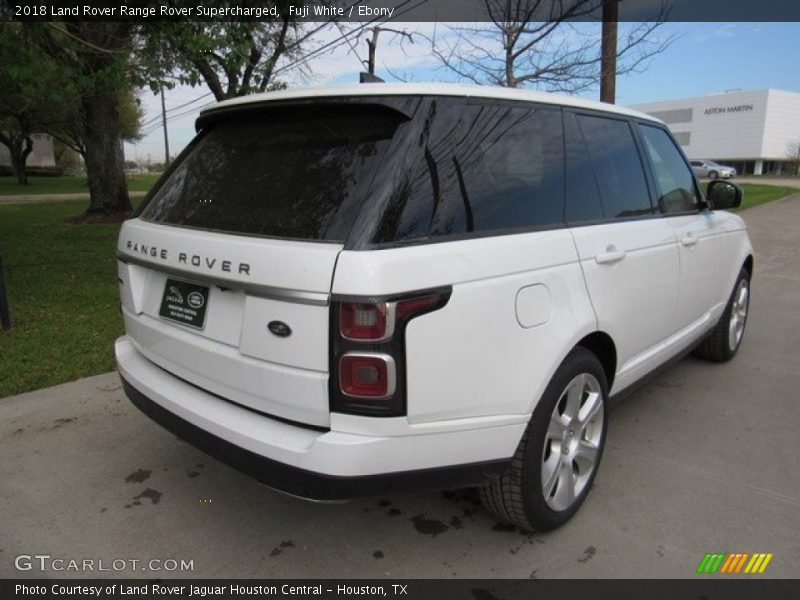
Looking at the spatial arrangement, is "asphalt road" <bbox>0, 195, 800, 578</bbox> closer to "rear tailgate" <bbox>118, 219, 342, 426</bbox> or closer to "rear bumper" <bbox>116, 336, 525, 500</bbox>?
"rear bumper" <bbox>116, 336, 525, 500</bbox>

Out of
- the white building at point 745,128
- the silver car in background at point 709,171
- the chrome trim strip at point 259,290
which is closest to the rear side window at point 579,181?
the chrome trim strip at point 259,290

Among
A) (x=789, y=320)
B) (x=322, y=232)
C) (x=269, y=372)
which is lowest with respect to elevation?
(x=789, y=320)

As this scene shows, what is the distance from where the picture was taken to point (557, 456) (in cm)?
258

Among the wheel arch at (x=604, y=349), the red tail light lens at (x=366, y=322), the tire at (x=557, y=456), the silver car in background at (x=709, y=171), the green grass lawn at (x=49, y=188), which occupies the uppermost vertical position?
the red tail light lens at (x=366, y=322)

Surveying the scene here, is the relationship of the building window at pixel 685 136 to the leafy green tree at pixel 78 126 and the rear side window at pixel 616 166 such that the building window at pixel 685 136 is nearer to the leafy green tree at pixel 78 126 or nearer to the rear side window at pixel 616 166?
the leafy green tree at pixel 78 126

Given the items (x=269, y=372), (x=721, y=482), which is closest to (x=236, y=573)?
(x=269, y=372)

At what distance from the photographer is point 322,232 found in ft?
6.72

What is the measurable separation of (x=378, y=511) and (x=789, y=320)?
5508 millimetres

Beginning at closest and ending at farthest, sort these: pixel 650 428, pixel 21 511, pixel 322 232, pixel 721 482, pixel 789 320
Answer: pixel 322 232 → pixel 21 511 → pixel 721 482 → pixel 650 428 → pixel 789 320

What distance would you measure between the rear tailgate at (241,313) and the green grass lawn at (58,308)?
233cm

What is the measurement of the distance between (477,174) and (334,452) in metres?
1.15

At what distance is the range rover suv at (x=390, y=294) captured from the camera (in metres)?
1.96

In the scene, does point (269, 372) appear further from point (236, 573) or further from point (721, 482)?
point (721, 482)

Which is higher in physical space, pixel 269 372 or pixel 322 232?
pixel 322 232
